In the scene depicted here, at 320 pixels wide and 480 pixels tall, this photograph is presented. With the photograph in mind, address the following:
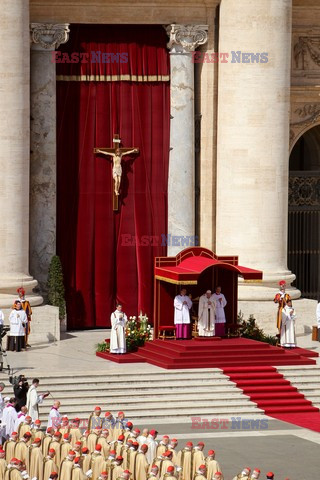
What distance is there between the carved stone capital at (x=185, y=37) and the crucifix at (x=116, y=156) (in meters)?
3.57

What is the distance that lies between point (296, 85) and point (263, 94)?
3.48 m

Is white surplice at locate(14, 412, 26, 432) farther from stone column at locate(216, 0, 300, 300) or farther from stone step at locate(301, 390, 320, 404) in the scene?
stone column at locate(216, 0, 300, 300)

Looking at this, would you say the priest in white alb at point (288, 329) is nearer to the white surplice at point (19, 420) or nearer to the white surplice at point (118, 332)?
the white surplice at point (118, 332)

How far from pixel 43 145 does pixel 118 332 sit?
8.18 meters

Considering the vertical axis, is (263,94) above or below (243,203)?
above

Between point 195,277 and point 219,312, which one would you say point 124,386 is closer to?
point 195,277

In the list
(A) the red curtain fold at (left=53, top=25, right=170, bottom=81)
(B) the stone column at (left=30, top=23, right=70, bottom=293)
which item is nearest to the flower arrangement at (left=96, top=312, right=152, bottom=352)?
(B) the stone column at (left=30, top=23, right=70, bottom=293)

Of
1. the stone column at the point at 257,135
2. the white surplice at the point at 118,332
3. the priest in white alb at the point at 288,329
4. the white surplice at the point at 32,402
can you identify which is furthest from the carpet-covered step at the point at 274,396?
the stone column at the point at 257,135

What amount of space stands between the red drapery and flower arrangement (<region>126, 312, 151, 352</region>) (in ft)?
15.7

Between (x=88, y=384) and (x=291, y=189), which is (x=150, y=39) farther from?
(x=88, y=384)

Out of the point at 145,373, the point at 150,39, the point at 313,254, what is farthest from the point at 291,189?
the point at 145,373

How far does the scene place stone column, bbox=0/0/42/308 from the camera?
153 ft

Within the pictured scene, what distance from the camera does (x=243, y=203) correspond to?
161 feet

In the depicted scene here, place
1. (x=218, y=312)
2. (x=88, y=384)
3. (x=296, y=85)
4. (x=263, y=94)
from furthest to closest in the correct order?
(x=296, y=85), (x=263, y=94), (x=218, y=312), (x=88, y=384)
